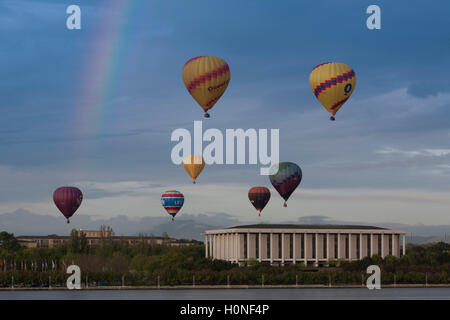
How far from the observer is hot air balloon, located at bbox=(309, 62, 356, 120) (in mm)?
95062

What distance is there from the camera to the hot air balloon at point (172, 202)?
153375mm

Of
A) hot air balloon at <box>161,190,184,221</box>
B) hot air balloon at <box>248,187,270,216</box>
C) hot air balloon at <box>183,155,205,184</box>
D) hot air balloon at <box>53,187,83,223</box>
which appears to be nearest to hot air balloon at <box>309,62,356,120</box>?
hot air balloon at <box>183,155,205,184</box>

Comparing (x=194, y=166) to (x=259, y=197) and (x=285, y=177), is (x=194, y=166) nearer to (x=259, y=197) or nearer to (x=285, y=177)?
(x=285, y=177)

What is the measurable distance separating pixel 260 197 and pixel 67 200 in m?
45.0

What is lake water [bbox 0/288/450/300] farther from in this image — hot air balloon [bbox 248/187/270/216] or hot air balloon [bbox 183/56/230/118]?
hot air balloon [bbox 183/56/230/118]

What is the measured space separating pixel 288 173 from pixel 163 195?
25020 millimetres

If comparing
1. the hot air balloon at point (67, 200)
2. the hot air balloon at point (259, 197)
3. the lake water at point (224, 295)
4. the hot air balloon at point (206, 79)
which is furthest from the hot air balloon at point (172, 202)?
the hot air balloon at point (206, 79)

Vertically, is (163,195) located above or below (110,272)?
above

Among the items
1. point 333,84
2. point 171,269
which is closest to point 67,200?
point 171,269

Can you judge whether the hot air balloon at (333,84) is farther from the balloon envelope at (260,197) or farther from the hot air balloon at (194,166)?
the balloon envelope at (260,197)

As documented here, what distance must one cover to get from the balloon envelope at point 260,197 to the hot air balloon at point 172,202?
57.3 feet
